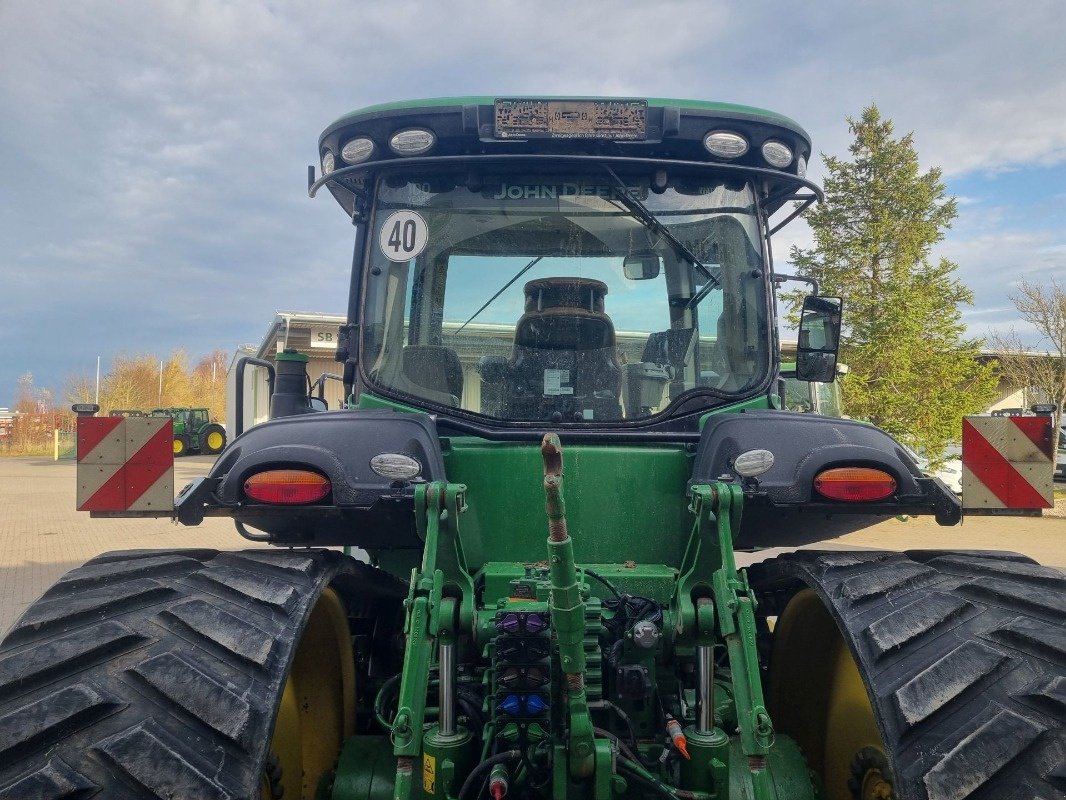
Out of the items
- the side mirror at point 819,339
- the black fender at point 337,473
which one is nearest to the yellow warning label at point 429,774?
the black fender at point 337,473

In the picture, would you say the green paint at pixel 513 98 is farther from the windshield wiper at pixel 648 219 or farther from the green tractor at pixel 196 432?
the green tractor at pixel 196 432

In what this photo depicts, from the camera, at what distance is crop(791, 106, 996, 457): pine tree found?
20.3m

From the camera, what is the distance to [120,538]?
51.4 feet

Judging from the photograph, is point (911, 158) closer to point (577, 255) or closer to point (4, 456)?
point (577, 255)

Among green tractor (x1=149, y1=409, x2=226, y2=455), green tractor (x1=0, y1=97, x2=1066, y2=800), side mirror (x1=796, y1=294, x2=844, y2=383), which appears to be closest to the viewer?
green tractor (x1=0, y1=97, x2=1066, y2=800)

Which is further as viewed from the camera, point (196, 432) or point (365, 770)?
point (196, 432)

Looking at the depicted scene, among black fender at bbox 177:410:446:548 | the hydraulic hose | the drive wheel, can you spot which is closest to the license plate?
black fender at bbox 177:410:446:548

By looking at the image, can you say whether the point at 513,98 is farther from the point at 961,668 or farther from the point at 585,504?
the point at 961,668

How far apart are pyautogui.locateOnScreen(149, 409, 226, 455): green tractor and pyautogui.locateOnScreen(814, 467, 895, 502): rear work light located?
4053cm

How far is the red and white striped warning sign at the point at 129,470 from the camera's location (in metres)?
3.06

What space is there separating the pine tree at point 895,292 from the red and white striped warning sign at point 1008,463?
18091 mm

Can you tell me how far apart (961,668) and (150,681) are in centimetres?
204

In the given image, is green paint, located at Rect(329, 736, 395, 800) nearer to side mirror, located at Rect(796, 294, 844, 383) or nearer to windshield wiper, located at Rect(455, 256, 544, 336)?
windshield wiper, located at Rect(455, 256, 544, 336)

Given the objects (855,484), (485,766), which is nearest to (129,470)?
(485,766)
